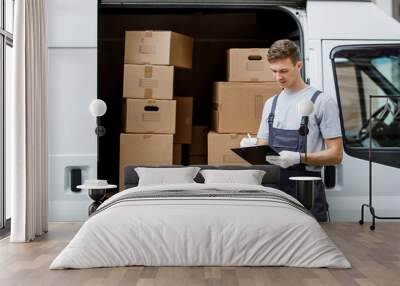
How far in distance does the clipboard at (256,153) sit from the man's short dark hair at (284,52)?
0.86 m

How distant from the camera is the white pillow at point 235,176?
6652 mm

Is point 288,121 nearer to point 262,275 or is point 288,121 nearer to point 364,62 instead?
point 364,62

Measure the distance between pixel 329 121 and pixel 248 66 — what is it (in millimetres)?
1117

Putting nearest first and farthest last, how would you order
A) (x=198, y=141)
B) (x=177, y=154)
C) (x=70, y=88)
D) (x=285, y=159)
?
(x=285, y=159) → (x=70, y=88) → (x=177, y=154) → (x=198, y=141)

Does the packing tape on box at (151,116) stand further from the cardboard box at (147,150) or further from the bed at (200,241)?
the bed at (200,241)

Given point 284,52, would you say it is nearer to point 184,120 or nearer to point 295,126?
point 295,126

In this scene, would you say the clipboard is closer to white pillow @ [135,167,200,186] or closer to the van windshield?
white pillow @ [135,167,200,186]

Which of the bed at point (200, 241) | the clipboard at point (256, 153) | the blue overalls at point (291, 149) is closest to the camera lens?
the bed at point (200, 241)

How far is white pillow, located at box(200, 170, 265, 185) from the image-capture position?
21.8ft

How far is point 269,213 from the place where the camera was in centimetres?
509

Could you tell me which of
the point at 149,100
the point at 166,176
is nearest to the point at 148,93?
the point at 149,100

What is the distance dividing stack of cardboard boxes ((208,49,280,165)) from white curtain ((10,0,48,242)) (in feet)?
5.78

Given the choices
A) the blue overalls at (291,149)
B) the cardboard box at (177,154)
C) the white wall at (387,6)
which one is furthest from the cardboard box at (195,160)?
the white wall at (387,6)

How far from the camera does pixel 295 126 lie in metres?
6.91
